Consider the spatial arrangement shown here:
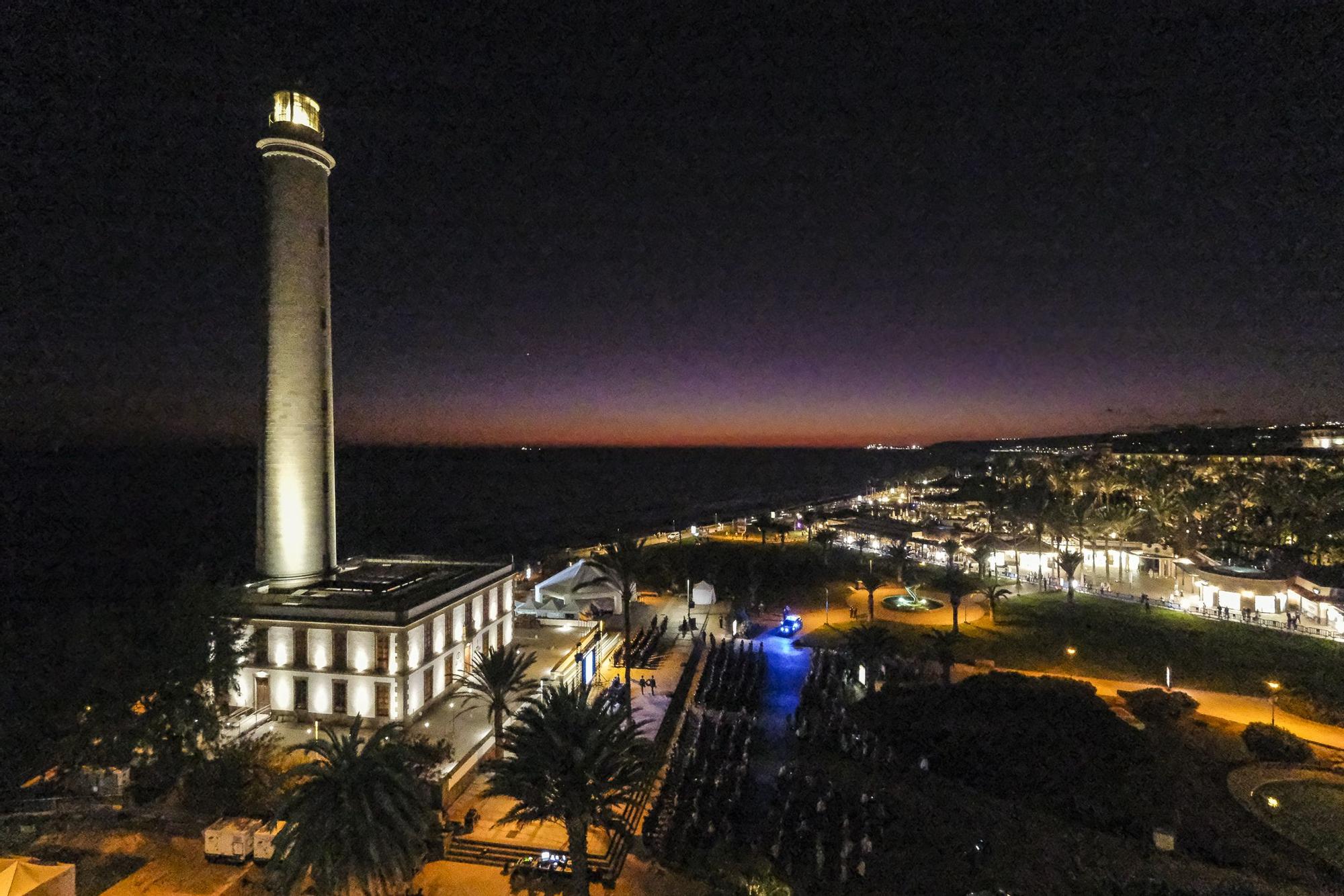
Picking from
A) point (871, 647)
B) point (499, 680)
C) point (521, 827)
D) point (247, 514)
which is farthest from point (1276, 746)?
point (247, 514)

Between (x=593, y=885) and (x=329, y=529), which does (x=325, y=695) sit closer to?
(x=329, y=529)

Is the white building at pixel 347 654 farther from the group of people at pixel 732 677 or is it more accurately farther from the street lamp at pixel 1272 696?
the street lamp at pixel 1272 696

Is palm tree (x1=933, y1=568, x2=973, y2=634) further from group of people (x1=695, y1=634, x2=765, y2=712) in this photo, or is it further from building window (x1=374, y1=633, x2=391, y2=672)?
building window (x1=374, y1=633, x2=391, y2=672)

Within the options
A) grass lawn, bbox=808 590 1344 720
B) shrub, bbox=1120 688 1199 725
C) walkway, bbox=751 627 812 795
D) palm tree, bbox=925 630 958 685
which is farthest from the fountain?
shrub, bbox=1120 688 1199 725

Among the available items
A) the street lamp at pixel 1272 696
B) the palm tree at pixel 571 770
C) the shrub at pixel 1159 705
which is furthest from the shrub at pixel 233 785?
the street lamp at pixel 1272 696

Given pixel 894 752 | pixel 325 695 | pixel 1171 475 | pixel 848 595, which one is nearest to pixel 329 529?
pixel 325 695

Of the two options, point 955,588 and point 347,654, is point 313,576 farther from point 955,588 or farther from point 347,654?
point 955,588
